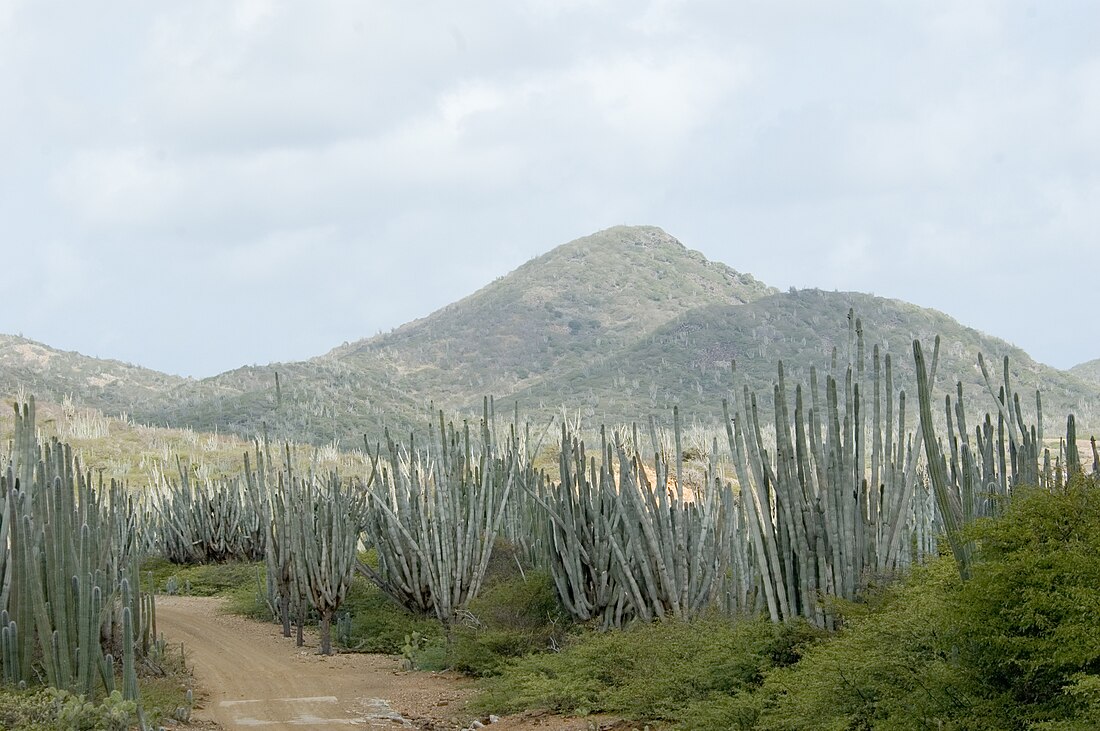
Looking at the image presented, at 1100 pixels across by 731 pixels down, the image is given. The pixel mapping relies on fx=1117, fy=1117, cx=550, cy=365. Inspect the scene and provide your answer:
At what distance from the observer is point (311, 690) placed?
35.5ft

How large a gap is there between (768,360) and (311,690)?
65788 millimetres

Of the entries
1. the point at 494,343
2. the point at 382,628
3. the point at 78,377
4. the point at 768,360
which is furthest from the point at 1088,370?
the point at 382,628

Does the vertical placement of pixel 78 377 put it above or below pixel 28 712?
above

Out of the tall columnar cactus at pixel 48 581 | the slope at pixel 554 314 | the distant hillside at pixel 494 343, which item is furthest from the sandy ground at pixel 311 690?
the slope at pixel 554 314

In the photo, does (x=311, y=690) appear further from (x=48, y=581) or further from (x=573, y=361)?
(x=573, y=361)

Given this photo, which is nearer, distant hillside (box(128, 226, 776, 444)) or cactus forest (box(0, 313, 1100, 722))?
cactus forest (box(0, 313, 1100, 722))

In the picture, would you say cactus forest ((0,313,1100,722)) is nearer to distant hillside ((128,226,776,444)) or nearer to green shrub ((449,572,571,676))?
green shrub ((449,572,571,676))

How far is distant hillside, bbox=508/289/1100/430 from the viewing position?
65.2 metres

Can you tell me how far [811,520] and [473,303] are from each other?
344 ft

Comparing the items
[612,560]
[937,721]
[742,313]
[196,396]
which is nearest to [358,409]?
[196,396]

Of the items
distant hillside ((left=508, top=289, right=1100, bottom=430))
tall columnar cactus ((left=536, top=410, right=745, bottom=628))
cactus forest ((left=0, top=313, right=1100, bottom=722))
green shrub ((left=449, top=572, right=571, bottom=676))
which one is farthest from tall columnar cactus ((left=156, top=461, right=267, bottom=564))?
distant hillside ((left=508, top=289, right=1100, bottom=430))

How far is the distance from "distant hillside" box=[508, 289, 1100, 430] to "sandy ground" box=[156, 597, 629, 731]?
4768 cm

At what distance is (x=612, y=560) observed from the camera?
11156mm

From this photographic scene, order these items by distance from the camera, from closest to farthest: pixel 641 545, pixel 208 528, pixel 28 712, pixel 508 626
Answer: pixel 28 712 < pixel 641 545 < pixel 508 626 < pixel 208 528
